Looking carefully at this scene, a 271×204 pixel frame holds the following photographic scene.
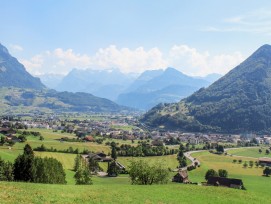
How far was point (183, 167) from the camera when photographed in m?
164

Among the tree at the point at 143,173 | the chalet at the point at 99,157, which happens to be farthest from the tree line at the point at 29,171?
the chalet at the point at 99,157

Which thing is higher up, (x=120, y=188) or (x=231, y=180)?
(x=120, y=188)

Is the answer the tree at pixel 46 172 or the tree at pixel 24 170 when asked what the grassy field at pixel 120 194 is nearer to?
the tree at pixel 24 170

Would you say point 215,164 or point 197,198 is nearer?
point 197,198

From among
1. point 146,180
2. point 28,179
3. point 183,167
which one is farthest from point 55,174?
point 183,167

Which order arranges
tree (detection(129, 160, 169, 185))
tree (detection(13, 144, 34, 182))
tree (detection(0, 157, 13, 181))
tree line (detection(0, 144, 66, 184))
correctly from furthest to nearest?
tree (detection(129, 160, 169, 185))
tree (detection(0, 157, 13, 181))
tree line (detection(0, 144, 66, 184))
tree (detection(13, 144, 34, 182))

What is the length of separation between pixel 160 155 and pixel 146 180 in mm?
110889

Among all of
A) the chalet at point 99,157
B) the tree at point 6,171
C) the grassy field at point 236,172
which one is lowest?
the grassy field at point 236,172

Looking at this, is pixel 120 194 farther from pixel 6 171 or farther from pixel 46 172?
pixel 6 171

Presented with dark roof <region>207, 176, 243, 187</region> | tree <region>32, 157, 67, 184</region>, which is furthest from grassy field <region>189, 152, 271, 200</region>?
tree <region>32, 157, 67, 184</region>

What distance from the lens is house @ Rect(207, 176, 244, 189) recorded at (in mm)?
121188

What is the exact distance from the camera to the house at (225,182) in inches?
4771

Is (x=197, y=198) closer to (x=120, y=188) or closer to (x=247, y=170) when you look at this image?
(x=120, y=188)

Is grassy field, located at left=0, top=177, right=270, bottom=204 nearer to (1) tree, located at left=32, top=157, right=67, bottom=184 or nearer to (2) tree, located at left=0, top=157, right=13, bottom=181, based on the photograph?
(1) tree, located at left=32, top=157, right=67, bottom=184
